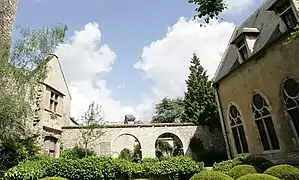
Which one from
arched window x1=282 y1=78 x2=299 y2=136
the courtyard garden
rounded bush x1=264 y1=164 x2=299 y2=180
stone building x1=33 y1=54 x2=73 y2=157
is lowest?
rounded bush x1=264 y1=164 x2=299 y2=180

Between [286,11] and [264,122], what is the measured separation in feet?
18.5

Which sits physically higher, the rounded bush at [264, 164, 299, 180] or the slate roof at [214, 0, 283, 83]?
the slate roof at [214, 0, 283, 83]

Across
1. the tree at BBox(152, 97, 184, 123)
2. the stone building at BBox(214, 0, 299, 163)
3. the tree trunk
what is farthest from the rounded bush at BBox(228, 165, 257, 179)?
the tree at BBox(152, 97, 184, 123)

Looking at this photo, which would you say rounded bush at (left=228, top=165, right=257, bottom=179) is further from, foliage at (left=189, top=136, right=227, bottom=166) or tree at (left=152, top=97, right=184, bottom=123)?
tree at (left=152, top=97, right=184, bottom=123)

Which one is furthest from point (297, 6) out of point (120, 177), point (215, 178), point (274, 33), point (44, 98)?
point (44, 98)

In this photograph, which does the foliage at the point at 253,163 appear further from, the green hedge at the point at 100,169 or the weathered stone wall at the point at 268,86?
the weathered stone wall at the point at 268,86

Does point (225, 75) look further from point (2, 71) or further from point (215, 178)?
point (2, 71)

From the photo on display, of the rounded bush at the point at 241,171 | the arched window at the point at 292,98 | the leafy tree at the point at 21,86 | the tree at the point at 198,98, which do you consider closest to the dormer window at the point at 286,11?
the arched window at the point at 292,98

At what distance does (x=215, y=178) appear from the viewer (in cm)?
609

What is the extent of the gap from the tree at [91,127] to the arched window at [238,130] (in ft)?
36.5

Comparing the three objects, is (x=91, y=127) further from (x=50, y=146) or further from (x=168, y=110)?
(x=168, y=110)

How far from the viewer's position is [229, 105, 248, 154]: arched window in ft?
48.3

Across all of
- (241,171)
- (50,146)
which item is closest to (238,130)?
(241,171)

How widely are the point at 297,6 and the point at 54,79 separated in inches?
697
